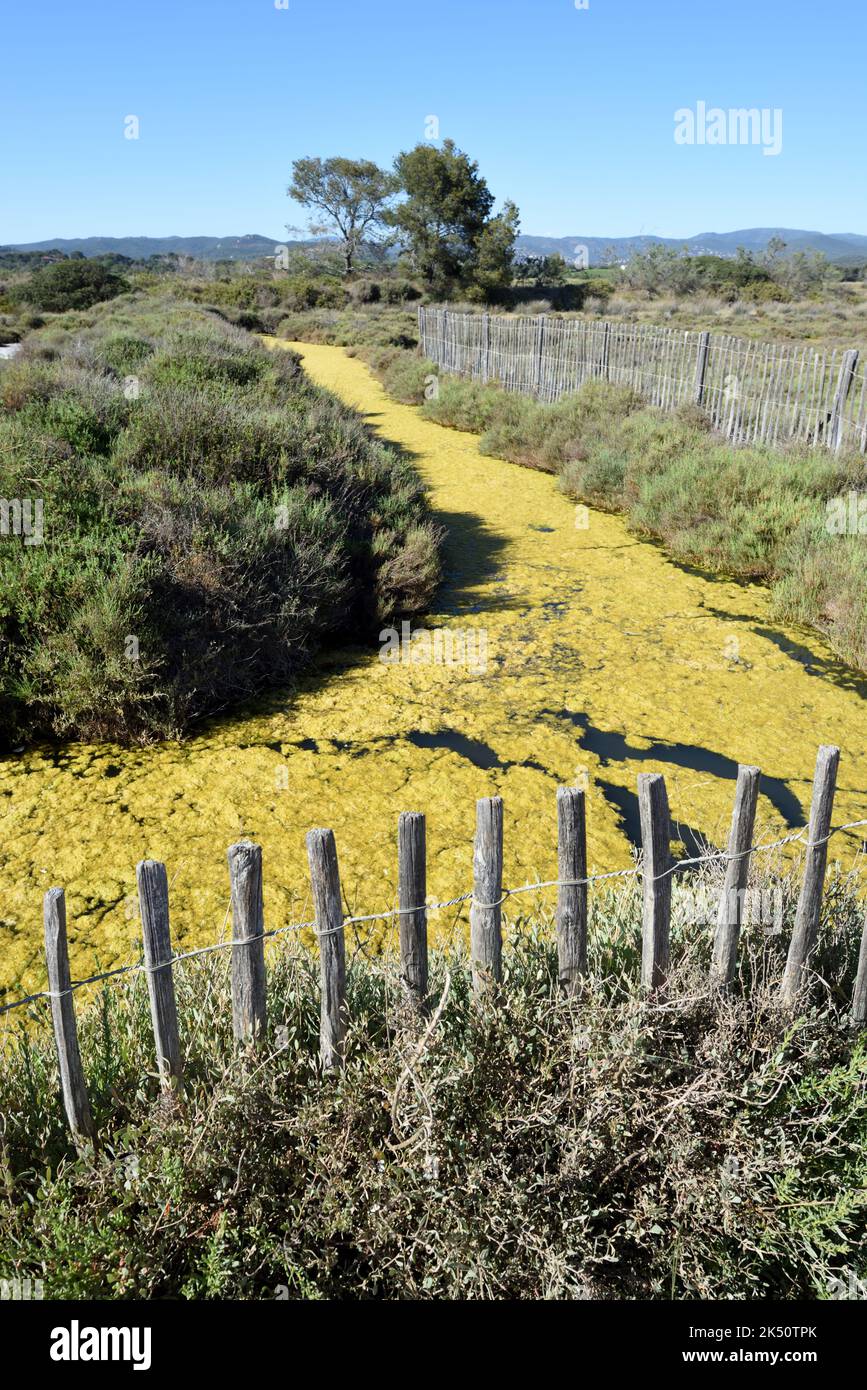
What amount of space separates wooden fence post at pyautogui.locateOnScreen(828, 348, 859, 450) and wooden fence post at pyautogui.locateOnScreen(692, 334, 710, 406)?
220 cm

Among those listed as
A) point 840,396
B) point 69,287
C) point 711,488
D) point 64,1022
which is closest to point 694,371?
point 840,396

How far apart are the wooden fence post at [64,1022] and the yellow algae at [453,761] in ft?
3.85

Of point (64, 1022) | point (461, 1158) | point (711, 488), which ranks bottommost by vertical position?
point (461, 1158)

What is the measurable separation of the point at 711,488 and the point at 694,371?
3581mm

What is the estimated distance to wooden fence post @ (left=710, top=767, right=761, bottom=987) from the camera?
2566 millimetres

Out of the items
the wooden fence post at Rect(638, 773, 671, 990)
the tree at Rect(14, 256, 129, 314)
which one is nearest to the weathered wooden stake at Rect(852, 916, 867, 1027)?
the wooden fence post at Rect(638, 773, 671, 990)

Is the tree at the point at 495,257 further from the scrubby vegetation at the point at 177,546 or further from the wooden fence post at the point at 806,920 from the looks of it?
the wooden fence post at the point at 806,920

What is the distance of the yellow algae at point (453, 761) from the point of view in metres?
3.93

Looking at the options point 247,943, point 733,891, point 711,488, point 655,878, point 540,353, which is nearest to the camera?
point 247,943

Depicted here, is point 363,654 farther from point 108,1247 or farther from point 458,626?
point 108,1247

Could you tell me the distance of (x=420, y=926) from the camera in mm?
2398

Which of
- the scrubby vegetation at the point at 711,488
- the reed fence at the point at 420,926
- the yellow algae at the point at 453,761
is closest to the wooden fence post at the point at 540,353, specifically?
the scrubby vegetation at the point at 711,488

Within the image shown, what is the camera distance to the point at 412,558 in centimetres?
741

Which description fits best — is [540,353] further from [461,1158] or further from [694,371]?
[461,1158]
